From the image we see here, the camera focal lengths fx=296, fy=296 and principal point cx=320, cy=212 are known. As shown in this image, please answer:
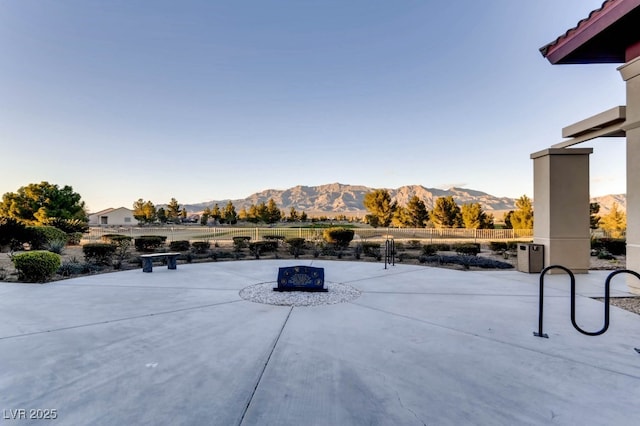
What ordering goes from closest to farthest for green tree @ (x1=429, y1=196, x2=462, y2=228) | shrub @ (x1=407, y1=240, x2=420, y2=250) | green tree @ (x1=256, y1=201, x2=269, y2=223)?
shrub @ (x1=407, y1=240, x2=420, y2=250)
green tree @ (x1=429, y1=196, x2=462, y2=228)
green tree @ (x1=256, y1=201, x2=269, y2=223)

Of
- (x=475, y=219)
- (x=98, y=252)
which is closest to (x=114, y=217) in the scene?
(x=98, y=252)

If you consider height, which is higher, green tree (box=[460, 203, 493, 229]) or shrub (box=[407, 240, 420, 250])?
green tree (box=[460, 203, 493, 229])

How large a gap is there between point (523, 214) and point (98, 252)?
3032cm

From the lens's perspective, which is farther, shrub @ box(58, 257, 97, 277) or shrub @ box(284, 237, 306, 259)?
shrub @ box(284, 237, 306, 259)

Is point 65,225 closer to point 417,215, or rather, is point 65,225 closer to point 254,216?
point 417,215

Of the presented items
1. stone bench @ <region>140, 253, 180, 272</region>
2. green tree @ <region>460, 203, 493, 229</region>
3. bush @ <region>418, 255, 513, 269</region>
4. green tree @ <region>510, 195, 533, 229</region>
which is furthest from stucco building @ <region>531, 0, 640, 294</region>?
green tree @ <region>460, 203, 493, 229</region>

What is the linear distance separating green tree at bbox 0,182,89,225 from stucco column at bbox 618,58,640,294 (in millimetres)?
37542

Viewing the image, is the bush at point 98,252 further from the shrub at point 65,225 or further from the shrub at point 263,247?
the shrub at point 65,225

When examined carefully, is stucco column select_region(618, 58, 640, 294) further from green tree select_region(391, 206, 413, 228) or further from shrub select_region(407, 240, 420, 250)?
green tree select_region(391, 206, 413, 228)

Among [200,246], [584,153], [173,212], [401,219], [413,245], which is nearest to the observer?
[584,153]

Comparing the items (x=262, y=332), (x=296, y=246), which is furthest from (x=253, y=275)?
(x=296, y=246)

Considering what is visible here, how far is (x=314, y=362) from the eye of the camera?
339cm

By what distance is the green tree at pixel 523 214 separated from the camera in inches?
1003

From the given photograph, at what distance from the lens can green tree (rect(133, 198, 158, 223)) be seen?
62.7 m
